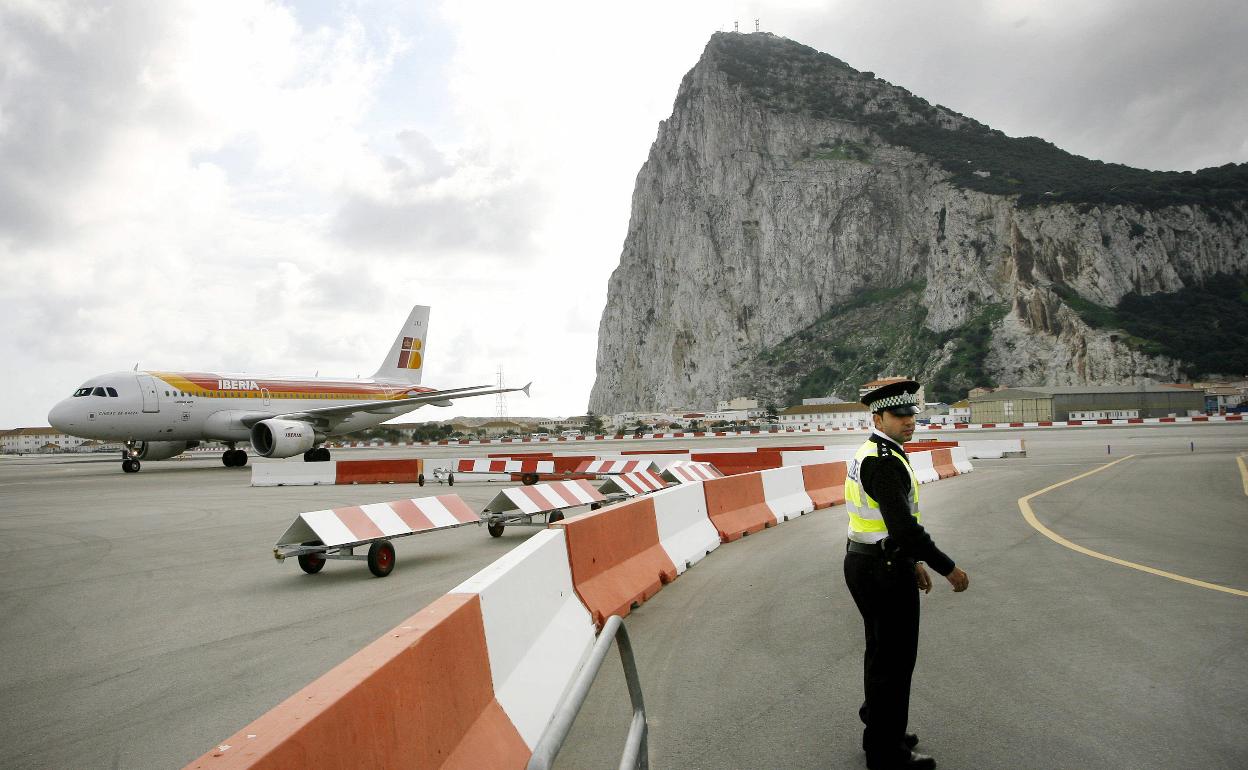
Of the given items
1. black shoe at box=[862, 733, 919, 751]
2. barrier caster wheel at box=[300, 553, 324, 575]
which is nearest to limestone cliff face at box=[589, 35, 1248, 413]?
barrier caster wheel at box=[300, 553, 324, 575]

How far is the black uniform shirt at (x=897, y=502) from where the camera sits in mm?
3754

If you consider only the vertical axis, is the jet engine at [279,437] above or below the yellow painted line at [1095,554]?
above

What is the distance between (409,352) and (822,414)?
335 feet

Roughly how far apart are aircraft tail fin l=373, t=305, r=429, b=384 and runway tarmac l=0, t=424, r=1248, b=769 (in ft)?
91.9

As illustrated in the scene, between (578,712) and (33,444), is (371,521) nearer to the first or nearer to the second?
(578,712)

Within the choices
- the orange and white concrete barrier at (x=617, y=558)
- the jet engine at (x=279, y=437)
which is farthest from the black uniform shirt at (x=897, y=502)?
the jet engine at (x=279, y=437)

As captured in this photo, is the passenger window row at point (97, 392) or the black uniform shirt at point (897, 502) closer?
the black uniform shirt at point (897, 502)

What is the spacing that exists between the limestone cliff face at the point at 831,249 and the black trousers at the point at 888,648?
415ft

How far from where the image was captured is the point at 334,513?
9312 millimetres

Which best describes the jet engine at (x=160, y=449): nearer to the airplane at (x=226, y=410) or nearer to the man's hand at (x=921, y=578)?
the airplane at (x=226, y=410)

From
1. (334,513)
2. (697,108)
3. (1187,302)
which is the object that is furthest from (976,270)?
(334,513)

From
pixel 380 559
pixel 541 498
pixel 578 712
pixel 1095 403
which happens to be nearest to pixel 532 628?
pixel 578 712

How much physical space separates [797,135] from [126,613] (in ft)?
584

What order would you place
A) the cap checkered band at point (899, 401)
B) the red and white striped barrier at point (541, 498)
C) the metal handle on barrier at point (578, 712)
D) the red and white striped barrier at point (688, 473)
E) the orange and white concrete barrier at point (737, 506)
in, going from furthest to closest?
the red and white striped barrier at point (688, 473) < the red and white striped barrier at point (541, 498) < the orange and white concrete barrier at point (737, 506) < the cap checkered band at point (899, 401) < the metal handle on barrier at point (578, 712)
